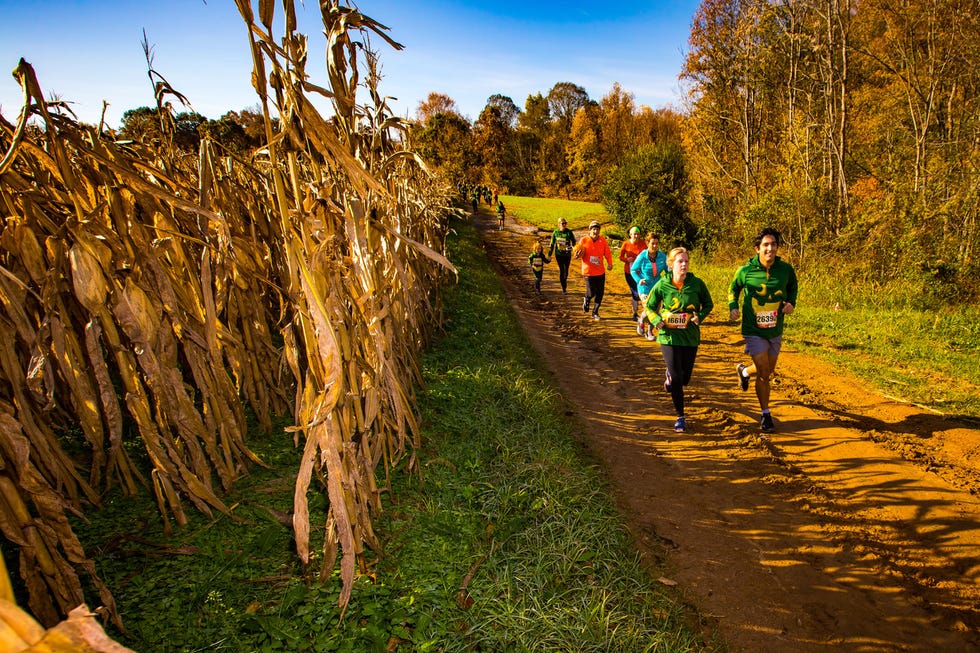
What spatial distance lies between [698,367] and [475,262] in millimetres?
9610

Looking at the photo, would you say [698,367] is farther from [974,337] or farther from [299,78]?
[299,78]

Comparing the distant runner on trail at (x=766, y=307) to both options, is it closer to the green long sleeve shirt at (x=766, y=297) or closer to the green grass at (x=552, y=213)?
the green long sleeve shirt at (x=766, y=297)

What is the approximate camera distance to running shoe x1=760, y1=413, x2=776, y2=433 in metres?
5.56

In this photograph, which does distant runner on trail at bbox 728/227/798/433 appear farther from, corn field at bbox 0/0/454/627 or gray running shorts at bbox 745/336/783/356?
corn field at bbox 0/0/454/627

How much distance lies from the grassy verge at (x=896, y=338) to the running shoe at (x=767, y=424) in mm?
2050

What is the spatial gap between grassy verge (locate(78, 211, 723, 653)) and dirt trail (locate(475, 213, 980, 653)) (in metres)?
0.47

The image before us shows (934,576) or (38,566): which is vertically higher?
(38,566)

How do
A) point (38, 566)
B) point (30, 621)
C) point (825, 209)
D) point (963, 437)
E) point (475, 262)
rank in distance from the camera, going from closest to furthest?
1. point (30, 621)
2. point (38, 566)
3. point (963, 437)
4. point (825, 209)
5. point (475, 262)

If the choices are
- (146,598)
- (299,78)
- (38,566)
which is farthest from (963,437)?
(38,566)

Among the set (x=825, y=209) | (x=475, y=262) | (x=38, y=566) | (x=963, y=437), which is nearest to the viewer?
(x=38, y=566)

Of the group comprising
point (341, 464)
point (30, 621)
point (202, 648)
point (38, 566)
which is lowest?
point (202, 648)

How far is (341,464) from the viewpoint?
2523mm

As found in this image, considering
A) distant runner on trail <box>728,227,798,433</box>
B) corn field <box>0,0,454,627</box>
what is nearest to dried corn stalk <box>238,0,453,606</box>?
corn field <box>0,0,454,627</box>

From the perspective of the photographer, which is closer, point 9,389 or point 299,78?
point 299,78
